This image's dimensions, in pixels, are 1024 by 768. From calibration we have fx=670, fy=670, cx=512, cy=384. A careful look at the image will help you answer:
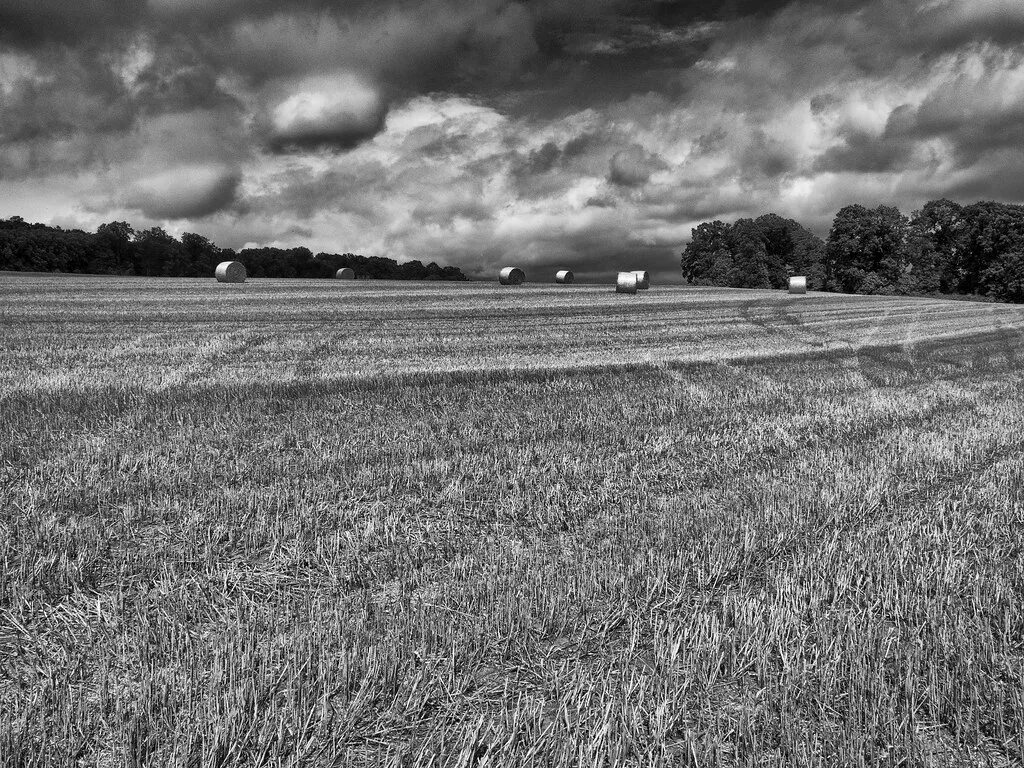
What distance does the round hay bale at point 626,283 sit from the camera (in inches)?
2260

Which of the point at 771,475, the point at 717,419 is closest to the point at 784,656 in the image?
the point at 771,475

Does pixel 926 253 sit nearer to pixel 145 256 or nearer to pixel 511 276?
pixel 511 276

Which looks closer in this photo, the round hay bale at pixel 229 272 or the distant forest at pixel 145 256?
the round hay bale at pixel 229 272

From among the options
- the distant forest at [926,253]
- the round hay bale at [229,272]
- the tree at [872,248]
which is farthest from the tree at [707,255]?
the round hay bale at [229,272]

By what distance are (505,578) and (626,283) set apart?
54634 millimetres

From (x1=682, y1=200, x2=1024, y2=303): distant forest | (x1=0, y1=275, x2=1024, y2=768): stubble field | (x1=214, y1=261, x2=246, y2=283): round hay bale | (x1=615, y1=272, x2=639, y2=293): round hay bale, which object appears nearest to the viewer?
(x1=0, y1=275, x2=1024, y2=768): stubble field

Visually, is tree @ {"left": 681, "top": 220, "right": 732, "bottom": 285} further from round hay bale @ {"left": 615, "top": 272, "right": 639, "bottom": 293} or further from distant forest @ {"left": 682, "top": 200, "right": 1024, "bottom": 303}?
round hay bale @ {"left": 615, "top": 272, "right": 639, "bottom": 293}

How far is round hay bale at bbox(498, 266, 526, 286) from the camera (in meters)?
67.6

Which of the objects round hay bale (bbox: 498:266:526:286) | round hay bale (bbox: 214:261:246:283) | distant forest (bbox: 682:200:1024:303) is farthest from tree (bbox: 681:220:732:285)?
round hay bale (bbox: 214:261:246:283)

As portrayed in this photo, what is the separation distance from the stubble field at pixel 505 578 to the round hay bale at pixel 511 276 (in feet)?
182

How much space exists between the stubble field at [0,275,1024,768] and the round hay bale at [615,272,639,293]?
4496cm

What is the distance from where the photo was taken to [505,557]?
5504 millimetres

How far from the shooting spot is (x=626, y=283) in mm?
57719

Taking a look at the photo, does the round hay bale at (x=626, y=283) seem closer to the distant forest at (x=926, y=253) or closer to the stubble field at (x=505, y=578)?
the stubble field at (x=505, y=578)
